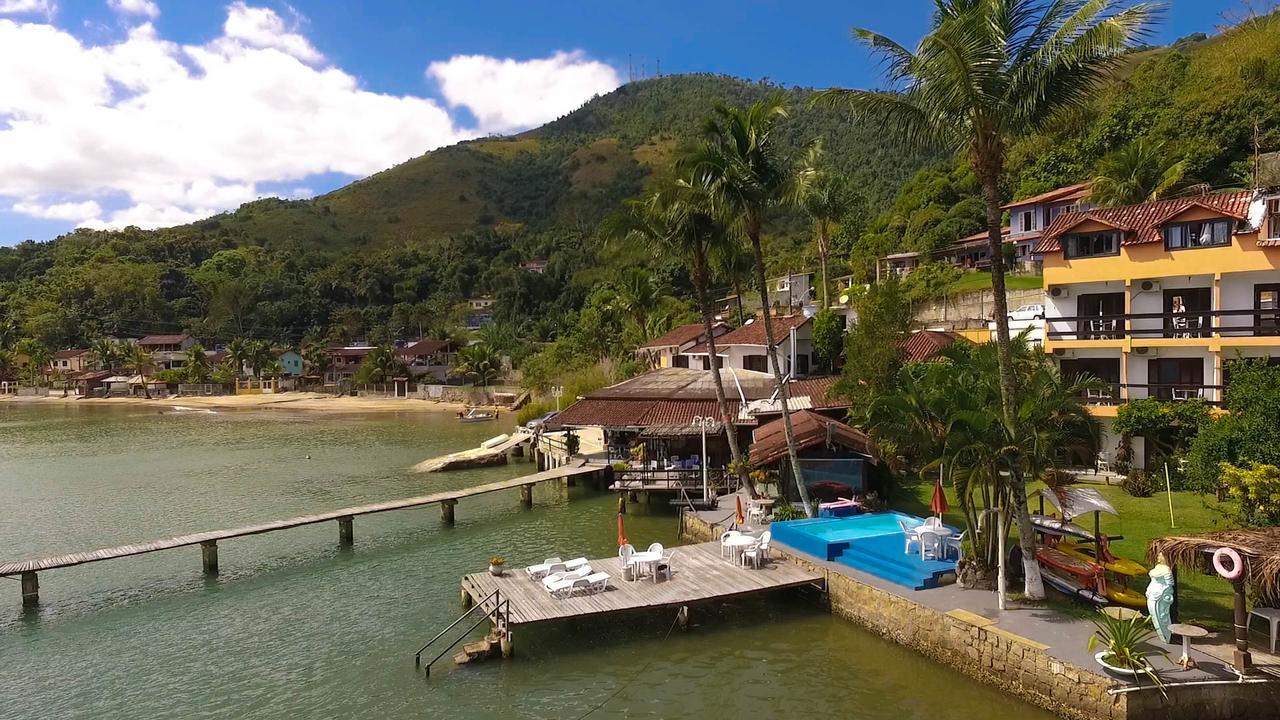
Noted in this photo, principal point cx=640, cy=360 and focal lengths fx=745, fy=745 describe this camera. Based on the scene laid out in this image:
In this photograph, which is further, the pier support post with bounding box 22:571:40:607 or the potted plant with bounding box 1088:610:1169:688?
the pier support post with bounding box 22:571:40:607

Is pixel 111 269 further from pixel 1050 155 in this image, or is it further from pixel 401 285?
pixel 1050 155

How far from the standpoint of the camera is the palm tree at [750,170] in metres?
22.2

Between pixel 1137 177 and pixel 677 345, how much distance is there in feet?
92.3

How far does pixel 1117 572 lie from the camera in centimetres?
1489

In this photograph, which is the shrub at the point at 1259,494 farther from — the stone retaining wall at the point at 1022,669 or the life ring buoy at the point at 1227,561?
the stone retaining wall at the point at 1022,669

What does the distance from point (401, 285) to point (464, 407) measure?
72.0 metres

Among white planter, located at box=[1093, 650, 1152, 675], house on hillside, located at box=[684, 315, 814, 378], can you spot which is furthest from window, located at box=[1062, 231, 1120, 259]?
white planter, located at box=[1093, 650, 1152, 675]

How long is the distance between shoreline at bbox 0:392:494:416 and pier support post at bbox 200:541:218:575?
175ft

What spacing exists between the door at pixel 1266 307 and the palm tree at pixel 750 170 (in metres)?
14.7

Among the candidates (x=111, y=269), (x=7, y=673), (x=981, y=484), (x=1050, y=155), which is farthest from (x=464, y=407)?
Answer: (x=111, y=269)

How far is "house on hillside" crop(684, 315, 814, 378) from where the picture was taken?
124 ft

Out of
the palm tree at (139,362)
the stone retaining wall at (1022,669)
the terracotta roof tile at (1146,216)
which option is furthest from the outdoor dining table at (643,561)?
the palm tree at (139,362)

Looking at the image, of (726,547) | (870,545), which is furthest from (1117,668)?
(726,547)

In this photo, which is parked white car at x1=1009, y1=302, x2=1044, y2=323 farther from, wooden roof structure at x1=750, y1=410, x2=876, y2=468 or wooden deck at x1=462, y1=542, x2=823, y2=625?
wooden deck at x1=462, y1=542, x2=823, y2=625
